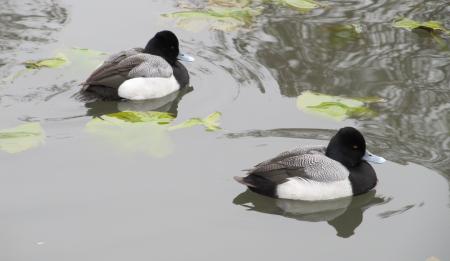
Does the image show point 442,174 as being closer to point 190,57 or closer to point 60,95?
point 190,57

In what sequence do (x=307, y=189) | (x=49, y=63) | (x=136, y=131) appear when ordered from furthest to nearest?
(x=49, y=63)
(x=136, y=131)
(x=307, y=189)

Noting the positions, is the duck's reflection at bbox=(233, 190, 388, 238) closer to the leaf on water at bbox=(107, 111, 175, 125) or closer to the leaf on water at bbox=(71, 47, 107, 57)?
the leaf on water at bbox=(107, 111, 175, 125)

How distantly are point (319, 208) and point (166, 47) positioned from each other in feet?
11.7

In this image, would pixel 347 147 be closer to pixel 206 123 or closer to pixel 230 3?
pixel 206 123

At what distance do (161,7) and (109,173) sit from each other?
4.91 metres

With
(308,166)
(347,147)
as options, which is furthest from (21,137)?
(347,147)

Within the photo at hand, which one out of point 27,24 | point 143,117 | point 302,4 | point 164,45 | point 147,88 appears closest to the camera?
point 143,117

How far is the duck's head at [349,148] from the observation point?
872 cm

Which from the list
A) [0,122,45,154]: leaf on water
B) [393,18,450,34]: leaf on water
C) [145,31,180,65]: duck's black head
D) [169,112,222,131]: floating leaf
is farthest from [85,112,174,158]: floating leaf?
[393,18,450,34]: leaf on water

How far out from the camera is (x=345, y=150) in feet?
28.8

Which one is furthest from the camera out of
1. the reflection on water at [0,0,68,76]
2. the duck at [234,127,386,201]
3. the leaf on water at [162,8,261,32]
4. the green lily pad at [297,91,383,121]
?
the leaf on water at [162,8,261,32]

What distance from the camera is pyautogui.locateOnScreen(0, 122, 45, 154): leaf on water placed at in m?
9.12

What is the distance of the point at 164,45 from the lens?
11.2 m

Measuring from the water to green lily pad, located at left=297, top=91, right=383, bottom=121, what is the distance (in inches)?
4.7
